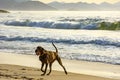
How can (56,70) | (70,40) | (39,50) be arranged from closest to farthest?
1. (39,50)
2. (56,70)
3. (70,40)

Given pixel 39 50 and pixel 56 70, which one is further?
pixel 56 70

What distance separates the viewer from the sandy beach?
10.9 metres

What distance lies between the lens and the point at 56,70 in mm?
12883

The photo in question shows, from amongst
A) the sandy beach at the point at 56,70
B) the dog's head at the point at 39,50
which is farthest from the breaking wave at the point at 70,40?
the dog's head at the point at 39,50

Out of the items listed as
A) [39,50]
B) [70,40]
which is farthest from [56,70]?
[70,40]

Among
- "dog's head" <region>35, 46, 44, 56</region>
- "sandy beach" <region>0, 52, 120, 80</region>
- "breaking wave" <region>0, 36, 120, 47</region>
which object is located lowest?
"breaking wave" <region>0, 36, 120, 47</region>

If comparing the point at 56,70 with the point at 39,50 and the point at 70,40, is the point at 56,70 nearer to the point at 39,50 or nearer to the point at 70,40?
the point at 39,50

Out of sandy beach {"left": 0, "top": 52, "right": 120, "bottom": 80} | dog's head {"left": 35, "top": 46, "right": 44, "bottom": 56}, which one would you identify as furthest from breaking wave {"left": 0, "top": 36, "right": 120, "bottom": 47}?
dog's head {"left": 35, "top": 46, "right": 44, "bottom": 56}

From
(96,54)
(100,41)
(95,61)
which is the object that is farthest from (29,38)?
(95,61)

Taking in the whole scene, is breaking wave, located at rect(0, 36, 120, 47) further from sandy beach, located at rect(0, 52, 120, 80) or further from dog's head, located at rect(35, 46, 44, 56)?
dog's head, located at rect(35, 46, 44, 56)

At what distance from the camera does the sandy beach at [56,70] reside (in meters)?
10.9

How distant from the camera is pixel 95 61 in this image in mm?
15945

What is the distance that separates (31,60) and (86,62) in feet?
7.78

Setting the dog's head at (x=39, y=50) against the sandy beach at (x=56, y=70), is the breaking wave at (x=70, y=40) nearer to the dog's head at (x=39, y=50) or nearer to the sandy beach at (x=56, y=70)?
the sandy beach at (x=56, y=70)
